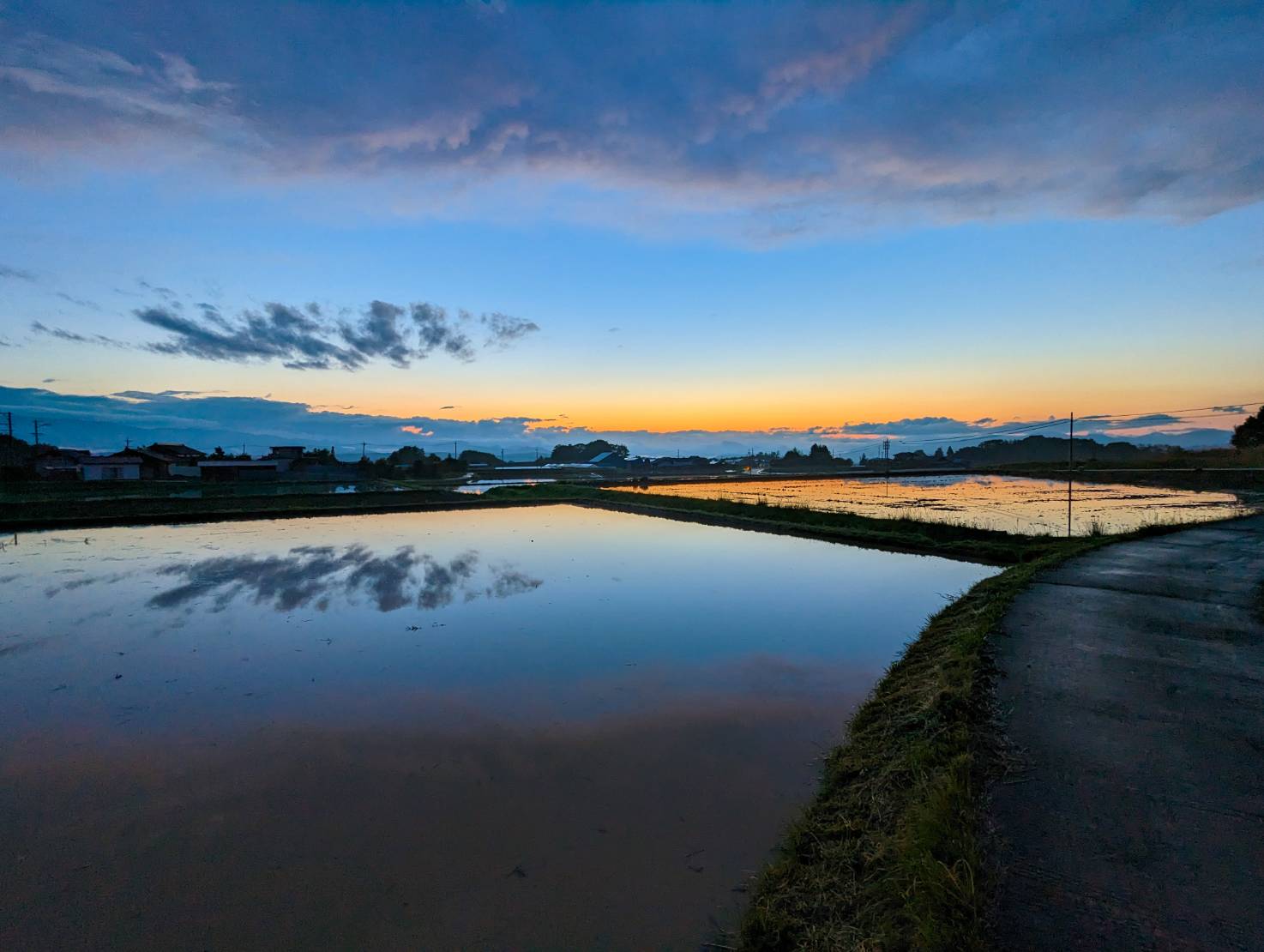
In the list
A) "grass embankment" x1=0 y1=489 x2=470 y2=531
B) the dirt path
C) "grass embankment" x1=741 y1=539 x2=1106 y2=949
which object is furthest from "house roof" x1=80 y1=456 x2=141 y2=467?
the dirt path

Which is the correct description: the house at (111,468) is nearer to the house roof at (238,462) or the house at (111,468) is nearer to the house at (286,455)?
the house roof at (238,462)

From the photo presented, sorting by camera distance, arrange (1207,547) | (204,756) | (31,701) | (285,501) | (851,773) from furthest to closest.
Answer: (285,501)
(1207,547)
(31,701)
(204,756)
(851,773)

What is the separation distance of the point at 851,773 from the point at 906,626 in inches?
164

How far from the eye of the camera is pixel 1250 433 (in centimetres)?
4125

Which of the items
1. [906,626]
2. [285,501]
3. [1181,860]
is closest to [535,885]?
[1181,860]

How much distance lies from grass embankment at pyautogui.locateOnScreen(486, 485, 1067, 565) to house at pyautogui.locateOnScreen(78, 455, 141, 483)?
138 feet

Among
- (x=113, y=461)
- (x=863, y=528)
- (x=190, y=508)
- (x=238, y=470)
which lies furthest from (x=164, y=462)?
(x=863, y=528)

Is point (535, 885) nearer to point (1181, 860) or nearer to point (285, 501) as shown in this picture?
point (1181, 860)

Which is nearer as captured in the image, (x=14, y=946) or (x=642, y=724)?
(x=14, y=946)

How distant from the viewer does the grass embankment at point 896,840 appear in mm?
2283

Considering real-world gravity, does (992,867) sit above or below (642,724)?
above

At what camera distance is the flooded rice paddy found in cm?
1675

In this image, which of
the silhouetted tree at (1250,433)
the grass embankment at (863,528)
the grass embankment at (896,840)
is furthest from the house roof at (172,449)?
the silhouetted tree at (1250,433)

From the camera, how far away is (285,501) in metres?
25.7
